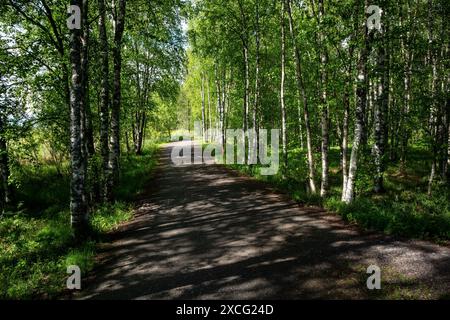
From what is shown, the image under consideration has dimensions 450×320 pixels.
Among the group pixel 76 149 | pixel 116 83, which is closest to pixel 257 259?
pixel 76 149

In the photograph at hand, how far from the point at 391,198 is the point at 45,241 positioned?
1380 cm

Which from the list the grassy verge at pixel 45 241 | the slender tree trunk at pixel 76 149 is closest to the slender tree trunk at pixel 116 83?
the grassy verge at pixel 45 241

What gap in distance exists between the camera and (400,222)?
8.72m

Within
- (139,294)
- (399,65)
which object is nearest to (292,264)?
(139,294)

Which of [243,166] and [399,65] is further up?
[399,65]

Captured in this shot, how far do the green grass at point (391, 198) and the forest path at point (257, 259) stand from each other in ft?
1.76

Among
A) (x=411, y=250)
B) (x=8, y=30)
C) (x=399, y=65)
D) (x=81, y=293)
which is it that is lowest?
(x=81, y=293)

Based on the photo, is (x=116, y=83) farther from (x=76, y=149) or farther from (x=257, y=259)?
(x=257, y=259)

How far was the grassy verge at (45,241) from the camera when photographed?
7.03 metres

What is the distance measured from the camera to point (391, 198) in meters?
15.0

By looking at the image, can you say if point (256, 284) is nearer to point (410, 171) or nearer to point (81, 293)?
point (81, 293)

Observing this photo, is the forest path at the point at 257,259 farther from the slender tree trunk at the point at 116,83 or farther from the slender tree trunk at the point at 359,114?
the slender tree trunk at the point at 116,83

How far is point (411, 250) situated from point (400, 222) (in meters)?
1.50

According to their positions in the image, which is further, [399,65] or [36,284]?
[399,65]
